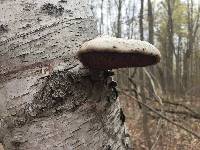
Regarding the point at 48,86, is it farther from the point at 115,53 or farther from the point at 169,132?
the point at 169,132

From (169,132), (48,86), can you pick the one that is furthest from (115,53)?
(169,132)

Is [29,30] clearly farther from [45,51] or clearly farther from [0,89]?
[0,89]

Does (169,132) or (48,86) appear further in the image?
(169,132)

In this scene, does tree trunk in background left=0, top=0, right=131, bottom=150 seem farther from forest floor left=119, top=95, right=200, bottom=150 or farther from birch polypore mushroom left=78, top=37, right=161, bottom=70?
forest floor left=119, top=95, right=200, bottom=150

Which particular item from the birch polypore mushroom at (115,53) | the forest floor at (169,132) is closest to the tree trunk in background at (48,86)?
the birch polypore mushroom at (115,53)

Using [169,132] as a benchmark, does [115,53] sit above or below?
above

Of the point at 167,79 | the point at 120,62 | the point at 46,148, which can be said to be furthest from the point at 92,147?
the point at 167,79
